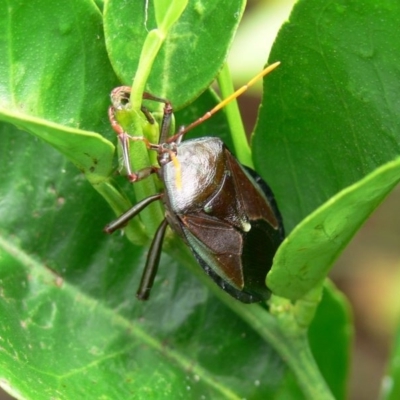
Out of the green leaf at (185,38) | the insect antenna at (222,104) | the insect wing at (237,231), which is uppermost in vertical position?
the green leaf at (185,38)

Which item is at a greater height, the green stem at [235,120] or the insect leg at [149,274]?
the green stem at [235,120]

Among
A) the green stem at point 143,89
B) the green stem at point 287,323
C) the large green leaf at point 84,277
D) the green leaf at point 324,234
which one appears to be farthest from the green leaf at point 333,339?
the green stem at point 143,89

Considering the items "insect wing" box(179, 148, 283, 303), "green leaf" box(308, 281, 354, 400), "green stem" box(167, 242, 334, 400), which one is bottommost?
"green leaf" box(308, 281, 354, 400)

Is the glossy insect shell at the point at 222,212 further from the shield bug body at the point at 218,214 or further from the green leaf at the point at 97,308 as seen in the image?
the green leaf at the point at 97,308

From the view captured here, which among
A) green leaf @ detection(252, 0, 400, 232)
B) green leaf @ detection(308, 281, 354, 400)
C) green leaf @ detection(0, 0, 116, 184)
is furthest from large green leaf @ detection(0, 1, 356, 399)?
green leaf @ detection(308, 281, 354, 400)

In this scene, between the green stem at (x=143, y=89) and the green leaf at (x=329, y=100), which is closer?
the green stem at (x=143, y=89)

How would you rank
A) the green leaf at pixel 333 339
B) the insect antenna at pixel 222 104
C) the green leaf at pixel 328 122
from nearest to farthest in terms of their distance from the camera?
1. the green leaf at pixel 328 122
2. the insect antenna at pixel 222 104
3. the green leaf at pixel 333 339

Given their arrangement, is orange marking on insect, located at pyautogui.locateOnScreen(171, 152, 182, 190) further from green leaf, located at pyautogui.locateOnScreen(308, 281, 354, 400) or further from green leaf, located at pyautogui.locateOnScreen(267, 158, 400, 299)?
green leaf, located at pyautogui.locateOnScreen(308, 281, 354, 400)
